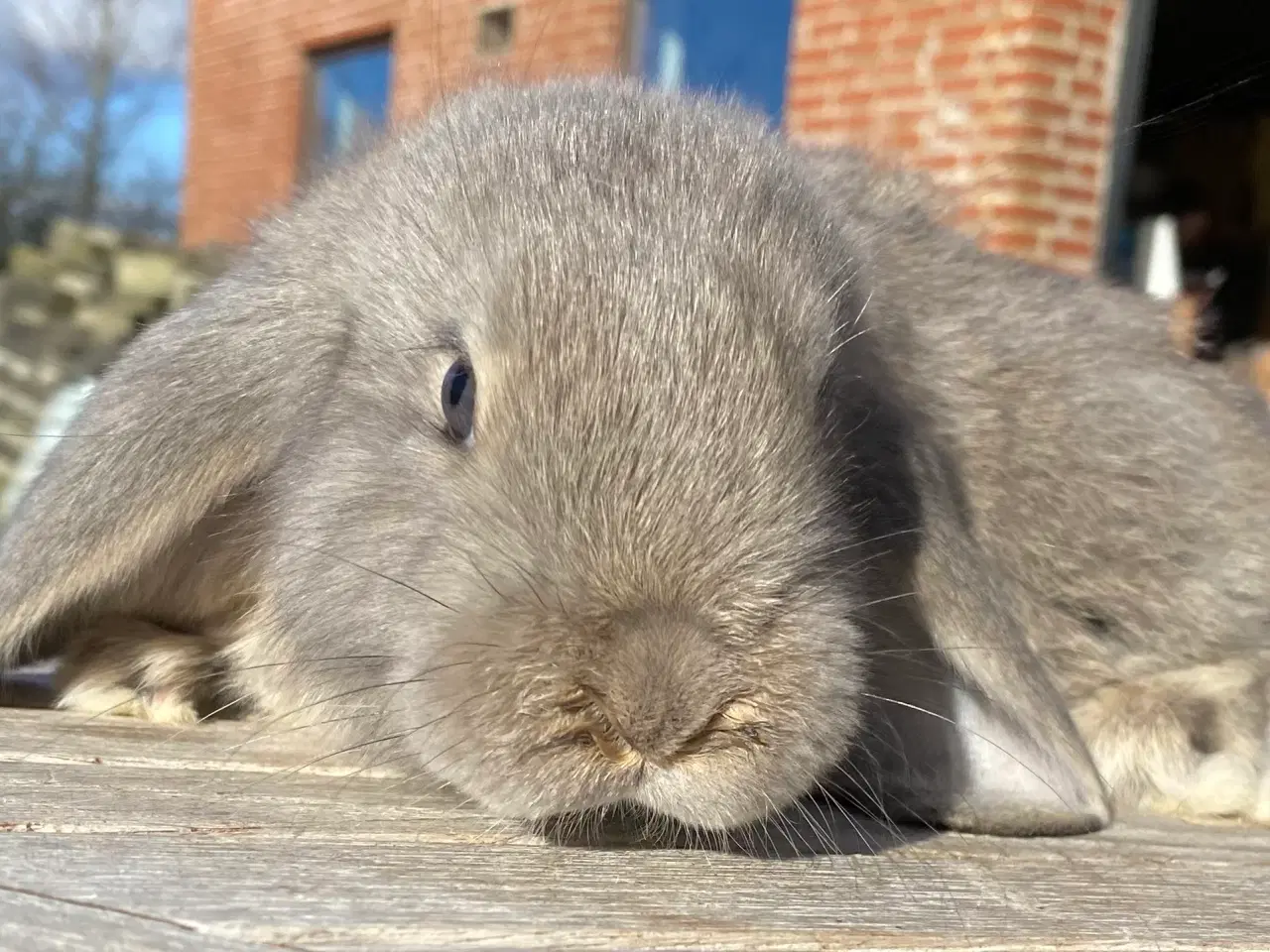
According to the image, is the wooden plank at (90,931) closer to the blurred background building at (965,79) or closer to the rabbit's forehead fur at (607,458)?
the rabbit's forehead fur at (607,458)

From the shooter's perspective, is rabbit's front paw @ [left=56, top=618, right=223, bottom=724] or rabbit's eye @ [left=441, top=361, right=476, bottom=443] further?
rabbit's front paw @ [left=56, top=618, right=223, bottom=724]

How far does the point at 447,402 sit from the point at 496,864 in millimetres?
744

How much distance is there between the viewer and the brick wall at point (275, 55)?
9.33 meters

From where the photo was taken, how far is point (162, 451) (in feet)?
7.70

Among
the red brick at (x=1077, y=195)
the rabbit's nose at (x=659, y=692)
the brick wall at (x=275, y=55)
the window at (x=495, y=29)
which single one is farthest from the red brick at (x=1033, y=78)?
the rabbit's nose at (x=659, y=692)

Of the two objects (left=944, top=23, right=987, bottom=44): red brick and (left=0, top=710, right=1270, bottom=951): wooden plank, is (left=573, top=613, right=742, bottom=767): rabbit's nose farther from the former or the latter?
(left=944, top=23, right=987, bottom=44): red brick

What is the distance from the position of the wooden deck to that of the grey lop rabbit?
111mm

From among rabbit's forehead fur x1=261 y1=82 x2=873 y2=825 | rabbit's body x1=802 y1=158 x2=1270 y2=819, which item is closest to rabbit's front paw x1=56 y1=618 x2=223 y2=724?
rabbit's forehead fur x1=261 y1=82 x2=873 y2=825

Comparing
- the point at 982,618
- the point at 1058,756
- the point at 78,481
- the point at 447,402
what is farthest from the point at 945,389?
the point at 78,481

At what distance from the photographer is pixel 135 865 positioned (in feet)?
4.88

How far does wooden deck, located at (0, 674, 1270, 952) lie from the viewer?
135cm

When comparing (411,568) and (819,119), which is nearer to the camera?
(411,568)

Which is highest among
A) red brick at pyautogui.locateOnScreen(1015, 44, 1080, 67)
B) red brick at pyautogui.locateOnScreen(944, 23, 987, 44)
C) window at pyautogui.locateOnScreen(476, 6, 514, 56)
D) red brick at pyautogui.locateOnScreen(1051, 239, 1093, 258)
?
window at pyautogui.locateOnScreen(476, 6, 514, 56)

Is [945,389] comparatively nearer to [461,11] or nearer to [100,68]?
[461,11]
